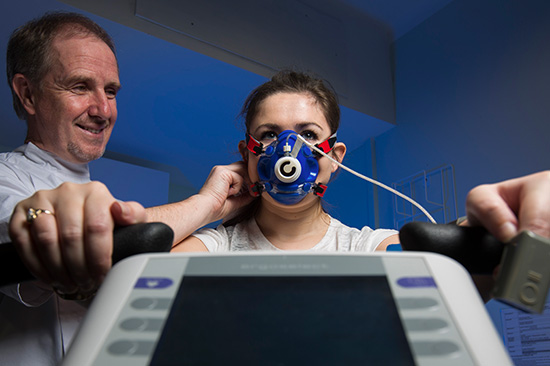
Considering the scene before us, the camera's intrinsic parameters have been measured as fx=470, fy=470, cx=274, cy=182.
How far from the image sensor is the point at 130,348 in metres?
0.35

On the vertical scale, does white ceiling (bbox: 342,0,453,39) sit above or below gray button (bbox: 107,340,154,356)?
above

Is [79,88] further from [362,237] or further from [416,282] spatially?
[416,282]

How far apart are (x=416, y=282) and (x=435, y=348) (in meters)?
0.06

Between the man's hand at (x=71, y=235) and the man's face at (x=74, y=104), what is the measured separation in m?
1.05

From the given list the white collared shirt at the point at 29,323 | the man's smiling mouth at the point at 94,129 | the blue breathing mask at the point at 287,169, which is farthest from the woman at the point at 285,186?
the man's smiling mouth at the point at 94,129

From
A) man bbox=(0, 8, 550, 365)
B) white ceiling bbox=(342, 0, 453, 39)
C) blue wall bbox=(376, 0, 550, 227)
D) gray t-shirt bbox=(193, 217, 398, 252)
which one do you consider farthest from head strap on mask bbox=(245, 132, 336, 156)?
white ceiling bbox=(342, 0, 453, 39)

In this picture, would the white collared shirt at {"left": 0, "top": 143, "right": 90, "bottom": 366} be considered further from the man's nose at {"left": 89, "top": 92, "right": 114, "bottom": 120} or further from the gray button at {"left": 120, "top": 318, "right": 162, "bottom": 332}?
the gray button at {"left": 120, "top": 318, "right": 162, "bottom": 332}

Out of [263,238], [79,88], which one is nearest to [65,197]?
[263,238]

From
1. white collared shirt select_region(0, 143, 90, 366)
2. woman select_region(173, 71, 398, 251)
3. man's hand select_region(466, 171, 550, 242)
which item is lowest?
white collared shirt select_region(0, 143, 90, 366)

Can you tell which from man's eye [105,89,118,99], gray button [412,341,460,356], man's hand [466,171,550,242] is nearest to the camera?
gray button [412,341,460,356]

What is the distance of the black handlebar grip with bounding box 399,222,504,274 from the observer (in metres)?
0.47

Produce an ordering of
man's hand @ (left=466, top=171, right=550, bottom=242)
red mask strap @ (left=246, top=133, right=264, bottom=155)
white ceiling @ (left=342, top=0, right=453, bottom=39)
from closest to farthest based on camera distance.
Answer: man's hand @ (left=466, top=171, right=550, bottom=242) → red mask strap @ (left=246, top=133, right=264, bottom=155) → white ceiling @ (left=342, top=0, right=453, bottom=39)

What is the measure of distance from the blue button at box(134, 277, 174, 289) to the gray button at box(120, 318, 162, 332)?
3 centimetres

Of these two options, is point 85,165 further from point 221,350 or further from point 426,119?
point 426,119
